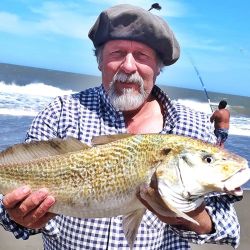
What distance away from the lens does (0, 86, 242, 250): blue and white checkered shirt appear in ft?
9.99

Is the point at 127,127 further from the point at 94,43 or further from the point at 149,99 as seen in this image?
the point at 94,43

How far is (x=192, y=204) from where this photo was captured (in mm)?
2539

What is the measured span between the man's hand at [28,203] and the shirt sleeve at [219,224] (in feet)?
2.44

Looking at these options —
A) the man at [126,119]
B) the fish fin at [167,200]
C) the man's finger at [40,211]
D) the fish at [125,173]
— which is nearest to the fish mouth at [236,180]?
the fish at [125,173]

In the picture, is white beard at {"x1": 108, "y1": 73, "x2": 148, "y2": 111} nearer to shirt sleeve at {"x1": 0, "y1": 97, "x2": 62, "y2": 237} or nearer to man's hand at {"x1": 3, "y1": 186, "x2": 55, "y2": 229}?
shirt sleeve at {"x1": 0, "y1": 97, "x2": 62, "y2": 237}

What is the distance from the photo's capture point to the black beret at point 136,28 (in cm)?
316

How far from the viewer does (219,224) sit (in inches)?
119

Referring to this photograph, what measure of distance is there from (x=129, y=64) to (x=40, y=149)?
0.77 meters

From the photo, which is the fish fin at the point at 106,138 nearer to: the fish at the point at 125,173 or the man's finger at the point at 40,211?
the fish at the point at 125,173

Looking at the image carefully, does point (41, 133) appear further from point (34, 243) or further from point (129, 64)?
point (34, 243)

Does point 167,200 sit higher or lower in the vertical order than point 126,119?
lower

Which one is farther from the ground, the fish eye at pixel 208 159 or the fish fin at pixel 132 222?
the fish eye at pixel 208 159

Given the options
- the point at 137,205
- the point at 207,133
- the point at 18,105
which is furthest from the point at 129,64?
the point at 18,105

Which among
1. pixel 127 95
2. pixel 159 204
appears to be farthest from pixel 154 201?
pixel 127 95
